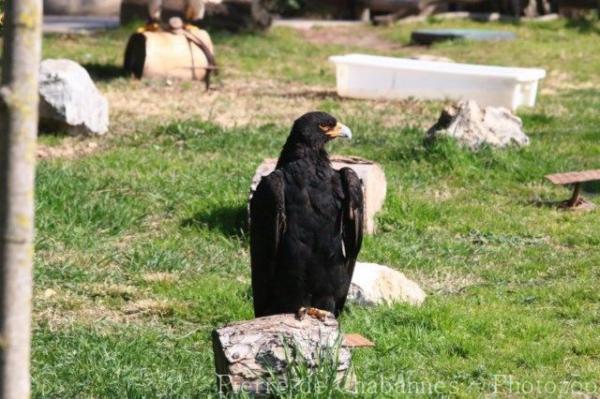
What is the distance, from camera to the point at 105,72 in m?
16.1

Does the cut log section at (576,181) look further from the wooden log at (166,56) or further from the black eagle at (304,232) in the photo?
the wooden log at (166,56)

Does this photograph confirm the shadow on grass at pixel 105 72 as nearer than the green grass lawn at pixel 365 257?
No

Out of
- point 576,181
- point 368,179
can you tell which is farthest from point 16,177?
point 576,181

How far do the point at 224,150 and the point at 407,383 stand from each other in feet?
19.3

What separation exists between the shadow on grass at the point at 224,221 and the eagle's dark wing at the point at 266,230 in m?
2.31

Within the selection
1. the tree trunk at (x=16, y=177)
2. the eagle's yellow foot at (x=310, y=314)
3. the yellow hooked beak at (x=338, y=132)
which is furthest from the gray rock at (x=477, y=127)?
the tree trunk at (x=16, y=177)

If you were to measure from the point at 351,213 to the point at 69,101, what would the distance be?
18.9 ft

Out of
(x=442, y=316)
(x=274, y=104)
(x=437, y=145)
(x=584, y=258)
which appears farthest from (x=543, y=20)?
(x=442, y=316)

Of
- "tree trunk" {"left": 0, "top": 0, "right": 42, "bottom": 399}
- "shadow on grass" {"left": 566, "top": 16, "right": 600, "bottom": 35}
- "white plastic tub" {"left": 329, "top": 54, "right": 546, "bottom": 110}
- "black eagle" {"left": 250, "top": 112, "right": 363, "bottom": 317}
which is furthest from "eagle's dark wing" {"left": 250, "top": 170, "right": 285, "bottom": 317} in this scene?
"shadow on grass" {"left": 566, "top": 16, "right": 600, "bottom": 35}

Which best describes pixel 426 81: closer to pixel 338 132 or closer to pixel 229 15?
pixel 229 15

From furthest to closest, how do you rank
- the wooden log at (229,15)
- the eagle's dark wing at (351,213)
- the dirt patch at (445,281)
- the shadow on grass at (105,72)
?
the wooden log at (229,15)
the shadow on grass at (105,72)
the dirt patch at (445,281)
the eagle's dark wing at (351,213)

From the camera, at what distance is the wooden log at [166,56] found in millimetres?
15242

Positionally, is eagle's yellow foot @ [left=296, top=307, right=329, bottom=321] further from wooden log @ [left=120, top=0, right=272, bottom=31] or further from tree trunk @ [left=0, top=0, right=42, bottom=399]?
wooden log @ [left=120, top=0, right=272, bottom=31]

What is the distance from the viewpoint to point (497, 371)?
6152 mm
